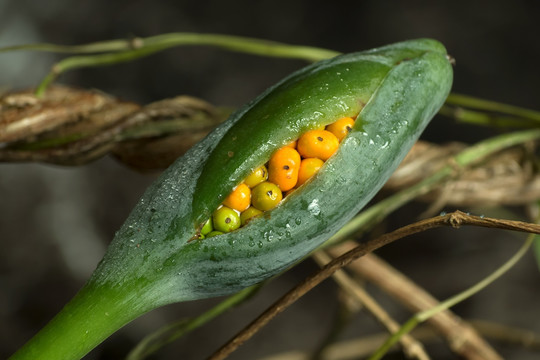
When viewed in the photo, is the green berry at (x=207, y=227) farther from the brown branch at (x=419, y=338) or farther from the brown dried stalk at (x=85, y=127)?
the brown branch at (x=419, y=338)

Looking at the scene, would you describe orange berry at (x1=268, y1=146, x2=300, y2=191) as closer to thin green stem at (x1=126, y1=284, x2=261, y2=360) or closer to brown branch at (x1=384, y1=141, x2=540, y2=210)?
thin green stem at (x1=126, y1=284, x2=261, y2=360)

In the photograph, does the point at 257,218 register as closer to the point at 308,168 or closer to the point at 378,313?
the point at 308,168

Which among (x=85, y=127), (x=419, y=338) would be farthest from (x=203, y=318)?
(x=419, y=338)

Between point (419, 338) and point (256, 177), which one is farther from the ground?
point (256, 177)

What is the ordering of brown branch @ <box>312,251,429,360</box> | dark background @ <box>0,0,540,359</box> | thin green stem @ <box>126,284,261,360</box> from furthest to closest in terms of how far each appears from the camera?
dark background @ <box>0,0,540,359</box>, brown branch @ <box>312,251,429,360</box>, thin green stem @ <box>126,284,261,360</box>

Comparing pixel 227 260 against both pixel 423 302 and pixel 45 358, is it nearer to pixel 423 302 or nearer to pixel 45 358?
pixel 45 358

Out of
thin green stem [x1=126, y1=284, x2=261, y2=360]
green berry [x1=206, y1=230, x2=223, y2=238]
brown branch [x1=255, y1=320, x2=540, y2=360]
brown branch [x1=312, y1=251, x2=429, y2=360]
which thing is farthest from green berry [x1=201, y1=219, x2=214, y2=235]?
brown branch [x1=255, y1=320, x2=540, y2=360]
